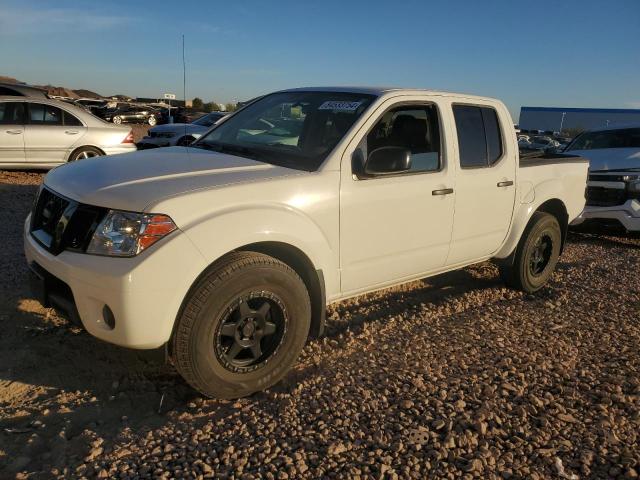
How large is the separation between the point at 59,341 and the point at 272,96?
2577 mm

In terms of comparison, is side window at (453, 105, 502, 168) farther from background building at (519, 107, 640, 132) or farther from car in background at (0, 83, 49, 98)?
background building at (519, 107, 640, 132)

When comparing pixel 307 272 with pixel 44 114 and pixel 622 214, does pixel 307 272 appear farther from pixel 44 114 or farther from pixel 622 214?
pixel 44 114

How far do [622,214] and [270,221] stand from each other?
21.2 feet

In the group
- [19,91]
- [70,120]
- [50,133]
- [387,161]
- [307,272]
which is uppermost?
[19,91]

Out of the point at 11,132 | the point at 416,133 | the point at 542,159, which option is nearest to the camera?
the point at 416,133

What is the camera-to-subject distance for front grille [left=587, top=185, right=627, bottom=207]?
7.55 m

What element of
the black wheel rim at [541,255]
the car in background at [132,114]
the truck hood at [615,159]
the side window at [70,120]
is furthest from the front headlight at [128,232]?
the car in background at [132,114]

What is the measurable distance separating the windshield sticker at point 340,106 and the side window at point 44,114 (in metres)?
7.77

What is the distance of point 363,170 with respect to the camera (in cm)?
349

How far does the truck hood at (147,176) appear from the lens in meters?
2.77

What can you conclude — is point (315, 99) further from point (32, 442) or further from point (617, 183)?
point (617, 183)

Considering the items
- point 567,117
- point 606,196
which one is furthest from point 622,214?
point 567,117

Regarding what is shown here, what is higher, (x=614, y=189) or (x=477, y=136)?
(x=477, y=136)

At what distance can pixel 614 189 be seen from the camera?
7.61 m
